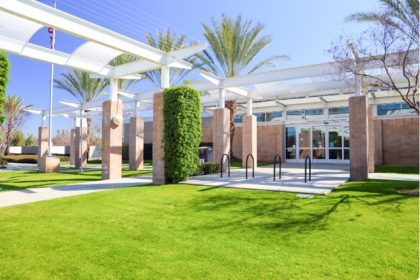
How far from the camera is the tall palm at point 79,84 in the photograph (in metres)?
24.3

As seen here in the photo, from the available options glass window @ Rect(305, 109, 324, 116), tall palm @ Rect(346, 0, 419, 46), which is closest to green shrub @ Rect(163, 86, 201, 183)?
tall palm @ Rect(346, 0, 419, 46)

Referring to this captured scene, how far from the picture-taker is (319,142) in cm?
2275

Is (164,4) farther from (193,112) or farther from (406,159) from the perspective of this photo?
(406,159)

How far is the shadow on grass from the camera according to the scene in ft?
17.3

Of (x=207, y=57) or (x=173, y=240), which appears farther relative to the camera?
(x=207, y=57)

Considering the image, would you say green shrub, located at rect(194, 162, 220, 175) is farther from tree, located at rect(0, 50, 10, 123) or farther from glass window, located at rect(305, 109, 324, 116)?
glass window, located at rect(305, 109, 324, 116)

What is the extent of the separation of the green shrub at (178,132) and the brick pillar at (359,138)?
6045 mm

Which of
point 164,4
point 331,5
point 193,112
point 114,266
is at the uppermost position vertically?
point 164,4

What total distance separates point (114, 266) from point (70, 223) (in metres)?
2.33

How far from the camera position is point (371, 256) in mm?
3838

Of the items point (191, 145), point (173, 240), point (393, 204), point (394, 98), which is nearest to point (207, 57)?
point (191, 145)

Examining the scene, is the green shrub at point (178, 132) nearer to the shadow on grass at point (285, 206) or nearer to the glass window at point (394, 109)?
the shadow on grass at point (285, 206)

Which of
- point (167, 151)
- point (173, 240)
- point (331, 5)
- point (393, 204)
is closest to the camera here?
point (173, 240)

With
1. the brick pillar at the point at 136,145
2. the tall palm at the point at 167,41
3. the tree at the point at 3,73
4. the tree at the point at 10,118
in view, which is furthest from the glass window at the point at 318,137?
→ the tree at the point at 10,118
